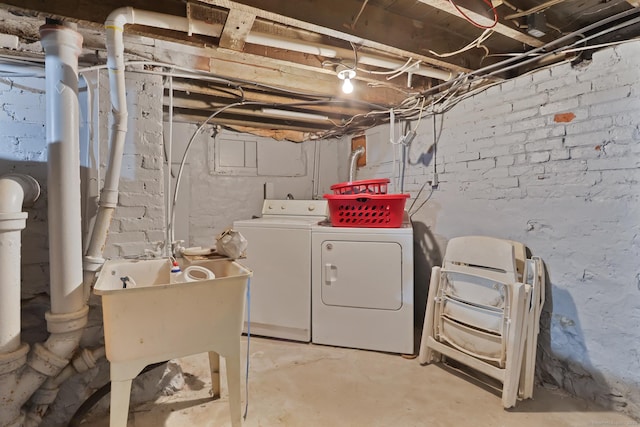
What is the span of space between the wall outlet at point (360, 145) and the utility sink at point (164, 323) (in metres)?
2.26

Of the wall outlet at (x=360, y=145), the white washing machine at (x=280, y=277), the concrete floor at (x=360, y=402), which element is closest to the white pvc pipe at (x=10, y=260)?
the concrete floor at (x=360, y=402)

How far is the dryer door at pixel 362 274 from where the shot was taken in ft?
7.67

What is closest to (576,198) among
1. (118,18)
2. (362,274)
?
(362,274)

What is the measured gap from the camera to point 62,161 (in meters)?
1.37

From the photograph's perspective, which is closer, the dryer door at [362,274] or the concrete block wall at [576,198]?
the concrete block wall at [576,198]

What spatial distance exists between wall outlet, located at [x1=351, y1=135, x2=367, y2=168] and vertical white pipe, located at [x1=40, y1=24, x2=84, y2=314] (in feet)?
8.39

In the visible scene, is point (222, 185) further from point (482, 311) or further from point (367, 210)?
point (482, 311)

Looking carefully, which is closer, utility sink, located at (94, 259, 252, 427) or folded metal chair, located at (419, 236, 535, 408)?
utility sink, located at (94, 259, 252, 427)

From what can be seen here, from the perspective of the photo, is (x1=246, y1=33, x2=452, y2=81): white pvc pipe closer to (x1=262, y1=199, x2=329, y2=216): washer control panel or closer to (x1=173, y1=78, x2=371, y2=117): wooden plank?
(x1=173, y1=78, x2=371, y2=117): wooden plank

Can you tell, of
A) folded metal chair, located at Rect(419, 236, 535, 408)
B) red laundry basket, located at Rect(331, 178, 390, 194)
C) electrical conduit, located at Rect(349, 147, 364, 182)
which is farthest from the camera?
electrical conduit, located at Rect(349, 147, 364, 182)

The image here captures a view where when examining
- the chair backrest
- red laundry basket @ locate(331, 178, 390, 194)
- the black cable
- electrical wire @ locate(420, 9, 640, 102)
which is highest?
electrical wire @ locate(420, 9, 640, 102)

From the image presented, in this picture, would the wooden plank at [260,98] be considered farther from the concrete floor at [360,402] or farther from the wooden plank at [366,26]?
the concrete floor at [360,402]

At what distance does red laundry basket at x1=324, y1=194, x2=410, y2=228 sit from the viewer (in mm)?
2363

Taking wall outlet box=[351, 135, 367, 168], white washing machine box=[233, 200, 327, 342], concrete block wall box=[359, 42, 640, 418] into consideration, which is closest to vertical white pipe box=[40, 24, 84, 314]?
white washing machine box=[233, 200, 327, 342]
